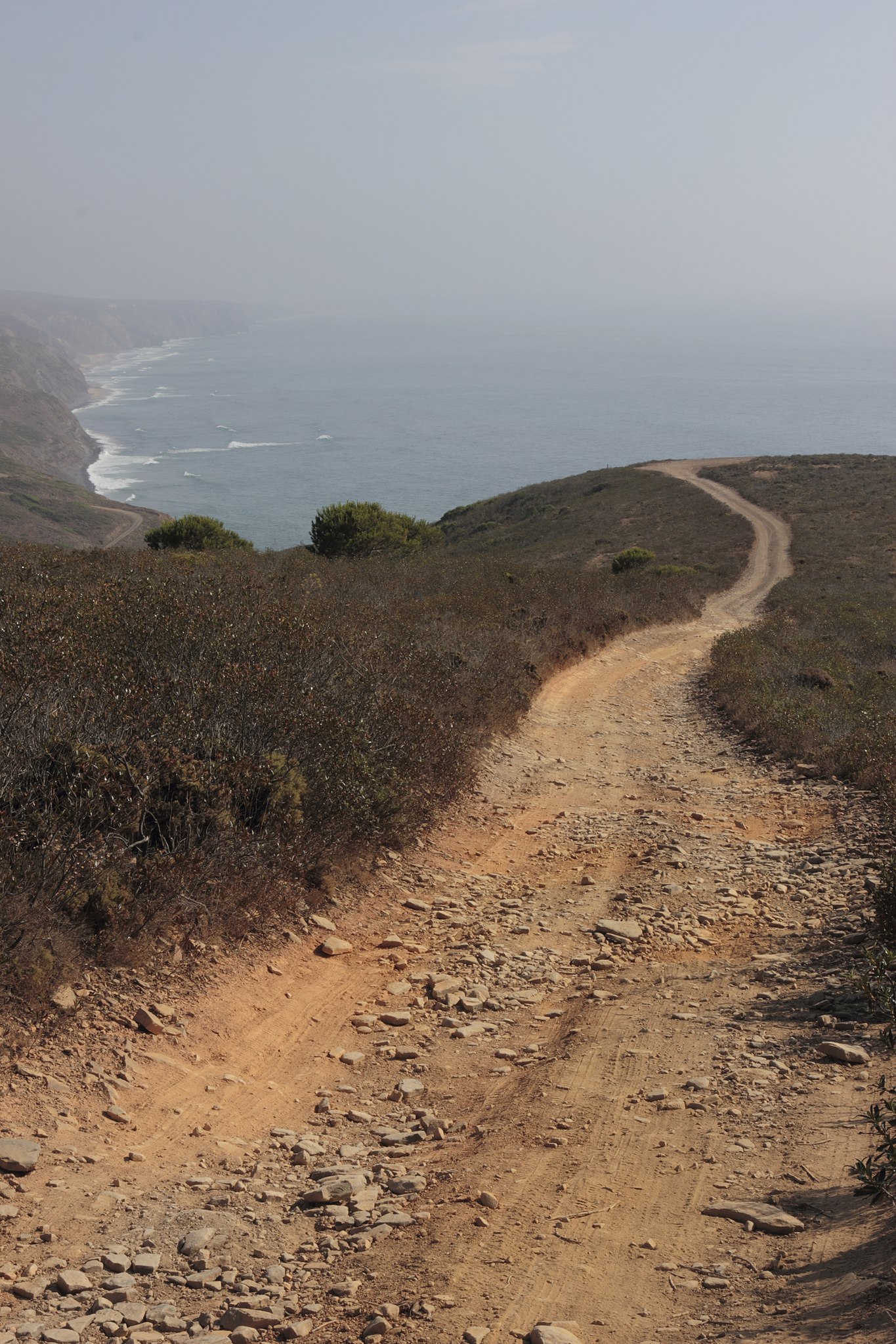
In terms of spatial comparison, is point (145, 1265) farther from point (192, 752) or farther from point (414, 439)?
point (414, 439)

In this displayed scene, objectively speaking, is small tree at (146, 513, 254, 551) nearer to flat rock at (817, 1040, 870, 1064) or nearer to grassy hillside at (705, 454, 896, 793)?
grassy hillside at (705, 454, 896, 793)

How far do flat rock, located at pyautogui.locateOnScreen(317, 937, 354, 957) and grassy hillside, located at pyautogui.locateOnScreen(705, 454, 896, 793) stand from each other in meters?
6.00

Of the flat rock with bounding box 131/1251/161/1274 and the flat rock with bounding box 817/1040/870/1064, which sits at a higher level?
the flat rock with bounding box 817/1040/870/1064

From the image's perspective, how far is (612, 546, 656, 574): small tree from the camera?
39344 millimetres

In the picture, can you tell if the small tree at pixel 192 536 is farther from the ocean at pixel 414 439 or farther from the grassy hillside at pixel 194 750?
the ocean at pixel 414 439

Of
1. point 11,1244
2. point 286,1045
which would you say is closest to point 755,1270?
point 11,1244

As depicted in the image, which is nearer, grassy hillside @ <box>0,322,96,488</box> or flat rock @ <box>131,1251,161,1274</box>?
flat rock @ <box>131,1251,161,1274</box>

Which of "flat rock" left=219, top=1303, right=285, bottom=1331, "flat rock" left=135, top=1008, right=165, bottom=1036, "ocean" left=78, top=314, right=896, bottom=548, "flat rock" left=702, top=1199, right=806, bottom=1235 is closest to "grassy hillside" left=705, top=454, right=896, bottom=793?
"flat rock" left=702, top=1199, right=806, bottom=1235

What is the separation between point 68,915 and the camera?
18.1 feet

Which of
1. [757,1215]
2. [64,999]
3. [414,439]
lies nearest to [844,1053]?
[757,1215]

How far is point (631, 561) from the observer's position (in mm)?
39625

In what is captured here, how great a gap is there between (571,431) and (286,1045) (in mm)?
151380

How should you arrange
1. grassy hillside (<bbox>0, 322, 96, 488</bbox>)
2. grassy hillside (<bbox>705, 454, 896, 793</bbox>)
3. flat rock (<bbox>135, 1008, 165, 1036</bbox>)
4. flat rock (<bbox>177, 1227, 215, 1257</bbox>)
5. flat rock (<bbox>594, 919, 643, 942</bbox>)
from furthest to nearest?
grassy hillside (<bbox>0, 322, 96, 488</bbox>), grassy hillside (<bbox>705, 454, 896, 793</bbox>), flat rock (<bbox>594, 919, 643, 942</bbox>), flat rock (<bbox>135, 1008, 165, 1036</bbox>), flat rock (<bbox>177, 1227, 215, 1257</bbox>)

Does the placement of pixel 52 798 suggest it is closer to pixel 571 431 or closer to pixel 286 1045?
pixel 286 1045
